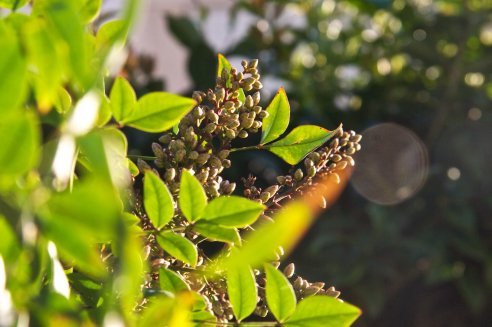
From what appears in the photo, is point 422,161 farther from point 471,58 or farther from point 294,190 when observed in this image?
point 294,190

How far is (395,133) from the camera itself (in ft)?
7.26

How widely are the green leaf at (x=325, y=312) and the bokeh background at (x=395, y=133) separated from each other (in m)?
1.38

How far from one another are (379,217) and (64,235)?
1.77 metres

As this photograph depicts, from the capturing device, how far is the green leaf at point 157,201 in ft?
1.45

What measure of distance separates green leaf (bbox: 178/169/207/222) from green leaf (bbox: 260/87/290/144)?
0.13m

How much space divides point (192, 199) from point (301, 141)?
144 mm

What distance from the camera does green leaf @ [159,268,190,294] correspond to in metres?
0.46

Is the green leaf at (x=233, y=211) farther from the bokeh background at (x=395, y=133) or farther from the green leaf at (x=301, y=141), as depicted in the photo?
the bokeh background at (x=395, y=133)

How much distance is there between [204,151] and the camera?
565mm

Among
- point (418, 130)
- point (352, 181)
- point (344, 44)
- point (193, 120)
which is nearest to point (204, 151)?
point (193, 120)

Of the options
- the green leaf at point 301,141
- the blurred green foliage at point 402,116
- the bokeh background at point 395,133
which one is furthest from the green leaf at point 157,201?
the blurred green foliage at point 402,116

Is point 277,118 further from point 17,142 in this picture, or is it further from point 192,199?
point 17,142

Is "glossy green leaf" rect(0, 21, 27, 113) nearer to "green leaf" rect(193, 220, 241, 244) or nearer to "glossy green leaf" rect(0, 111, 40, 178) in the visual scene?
"glossy green leaf" rect(0, 111, 40, 178)

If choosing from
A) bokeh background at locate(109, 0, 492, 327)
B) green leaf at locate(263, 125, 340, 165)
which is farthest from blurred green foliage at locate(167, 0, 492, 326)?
green leaf at locate(263, 125, 340, 165)
